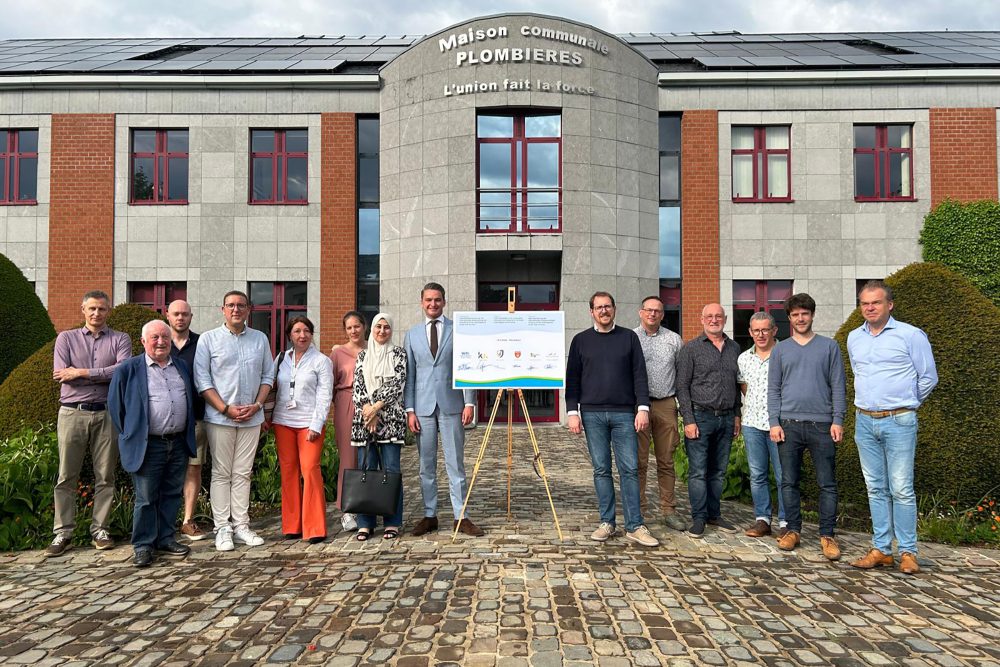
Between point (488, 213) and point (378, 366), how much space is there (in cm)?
994

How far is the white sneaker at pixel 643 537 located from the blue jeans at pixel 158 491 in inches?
158

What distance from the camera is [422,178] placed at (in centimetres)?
1503

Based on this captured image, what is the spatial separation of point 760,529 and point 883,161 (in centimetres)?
A: 1411

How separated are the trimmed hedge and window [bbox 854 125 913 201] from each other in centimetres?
1138

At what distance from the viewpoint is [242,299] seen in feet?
17.9

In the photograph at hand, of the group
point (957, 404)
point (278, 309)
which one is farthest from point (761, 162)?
point (278, 309)

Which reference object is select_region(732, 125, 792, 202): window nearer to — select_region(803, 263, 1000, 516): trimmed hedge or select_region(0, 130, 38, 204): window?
select_region(803, 263, 1000, 516): trimmed hedge

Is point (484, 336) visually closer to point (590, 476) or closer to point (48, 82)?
point (590, 476)

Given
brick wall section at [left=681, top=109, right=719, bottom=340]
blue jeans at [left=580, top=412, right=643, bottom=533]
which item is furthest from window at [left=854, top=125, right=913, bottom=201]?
blue jeans at [left=580, top=412, right=643, bottom=533]

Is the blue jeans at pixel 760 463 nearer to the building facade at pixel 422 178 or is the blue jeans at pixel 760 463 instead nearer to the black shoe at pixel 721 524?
the black shoe at pixel 721 524

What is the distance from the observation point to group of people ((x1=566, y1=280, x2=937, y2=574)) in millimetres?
4738

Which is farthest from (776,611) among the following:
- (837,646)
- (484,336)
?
(484,336)

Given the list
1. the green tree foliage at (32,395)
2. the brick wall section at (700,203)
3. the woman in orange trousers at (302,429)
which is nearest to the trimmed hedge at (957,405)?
the woman in orange trousers at (302,429)

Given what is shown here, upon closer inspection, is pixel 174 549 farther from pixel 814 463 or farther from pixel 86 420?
pixel 814 463
